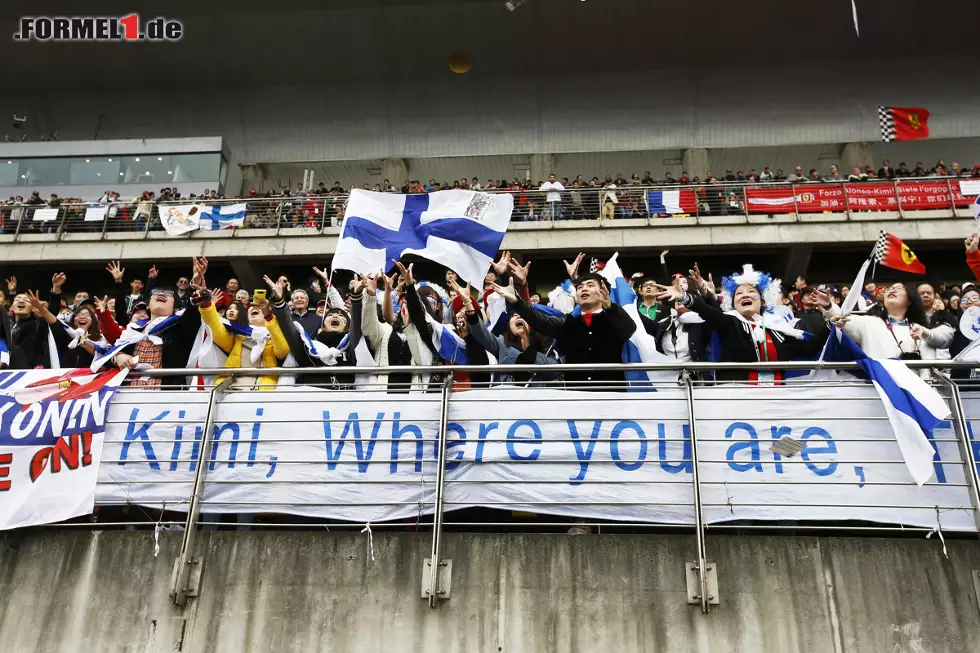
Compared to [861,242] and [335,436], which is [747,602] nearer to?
[335,436]

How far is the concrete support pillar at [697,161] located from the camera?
2672 centimetres

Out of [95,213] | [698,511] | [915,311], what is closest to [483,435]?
[698,511]

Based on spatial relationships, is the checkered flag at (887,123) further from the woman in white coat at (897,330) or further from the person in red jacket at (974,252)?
the woman in white coat at (897,330)

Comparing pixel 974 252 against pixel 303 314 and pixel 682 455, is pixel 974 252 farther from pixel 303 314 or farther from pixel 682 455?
pixel 303 314

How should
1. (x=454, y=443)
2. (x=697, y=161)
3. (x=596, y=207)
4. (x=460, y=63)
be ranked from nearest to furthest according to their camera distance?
1. (x=454, y=443)
2. (x=596, y=207)
3. (x=697, y=161)
4. (x=460, y=63)

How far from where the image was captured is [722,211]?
67.2 feet

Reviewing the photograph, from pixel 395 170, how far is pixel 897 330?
22.7m

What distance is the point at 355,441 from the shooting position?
575 centimetres

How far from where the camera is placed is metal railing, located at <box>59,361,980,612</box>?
207 inches

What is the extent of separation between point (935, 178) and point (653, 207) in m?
6.80

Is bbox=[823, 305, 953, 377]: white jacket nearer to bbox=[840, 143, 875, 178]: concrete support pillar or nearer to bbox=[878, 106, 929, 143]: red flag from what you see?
bbox=[878, 106, 929, 143]: red flag

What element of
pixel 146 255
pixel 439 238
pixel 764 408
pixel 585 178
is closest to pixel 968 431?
pixel 764 408

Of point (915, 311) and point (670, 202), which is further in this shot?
point (670, 202)
